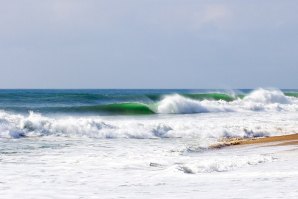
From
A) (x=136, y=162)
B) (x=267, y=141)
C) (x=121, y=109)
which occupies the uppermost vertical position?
(x=121, y=109)

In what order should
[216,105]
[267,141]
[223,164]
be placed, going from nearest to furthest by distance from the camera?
1. [223,164]
2. [267,141]
3. [216,105]

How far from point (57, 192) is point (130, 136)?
981 centimetres

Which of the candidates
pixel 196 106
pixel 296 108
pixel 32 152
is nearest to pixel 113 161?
pixel 32 152

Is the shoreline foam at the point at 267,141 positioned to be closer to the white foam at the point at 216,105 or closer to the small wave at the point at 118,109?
the small wave at the point at 118,109

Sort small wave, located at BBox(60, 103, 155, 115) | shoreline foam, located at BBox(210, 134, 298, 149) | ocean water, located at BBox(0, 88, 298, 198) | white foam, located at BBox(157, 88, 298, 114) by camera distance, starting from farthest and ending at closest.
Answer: white foam, located at BBox(157, 88, 298, 114), small wave, located at BBox(60, 103, 155, 115), shoreline foam, located at BBox(210, 134, 298, 149), ocean water, located at BBox(0, 88, 298, 198)

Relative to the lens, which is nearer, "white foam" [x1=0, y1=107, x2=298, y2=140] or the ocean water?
the ocean water

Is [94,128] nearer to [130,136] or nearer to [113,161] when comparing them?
[130,136]

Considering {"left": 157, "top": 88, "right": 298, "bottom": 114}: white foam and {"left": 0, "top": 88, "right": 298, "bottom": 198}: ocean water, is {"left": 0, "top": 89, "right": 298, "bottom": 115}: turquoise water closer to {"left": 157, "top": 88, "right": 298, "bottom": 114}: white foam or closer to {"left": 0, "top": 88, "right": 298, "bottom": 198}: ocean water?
{"left": 157, "top": 88, "right": 298, "bottom": 114}: white foam

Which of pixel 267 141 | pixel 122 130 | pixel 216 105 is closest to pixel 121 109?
pixel 216 105

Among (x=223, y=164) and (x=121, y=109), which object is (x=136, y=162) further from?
(x=121, y=109)

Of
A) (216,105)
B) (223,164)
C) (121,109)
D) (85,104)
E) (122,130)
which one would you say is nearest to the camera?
(223,164)

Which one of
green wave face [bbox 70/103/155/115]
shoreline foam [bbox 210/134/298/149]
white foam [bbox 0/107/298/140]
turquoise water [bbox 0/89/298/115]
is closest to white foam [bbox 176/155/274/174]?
shoreline foam [bbox 210/134/298/149]

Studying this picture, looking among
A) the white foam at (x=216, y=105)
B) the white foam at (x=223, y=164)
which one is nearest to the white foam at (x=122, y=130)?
the white foam at (x=223, y=164)

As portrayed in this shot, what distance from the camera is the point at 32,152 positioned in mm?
12688
